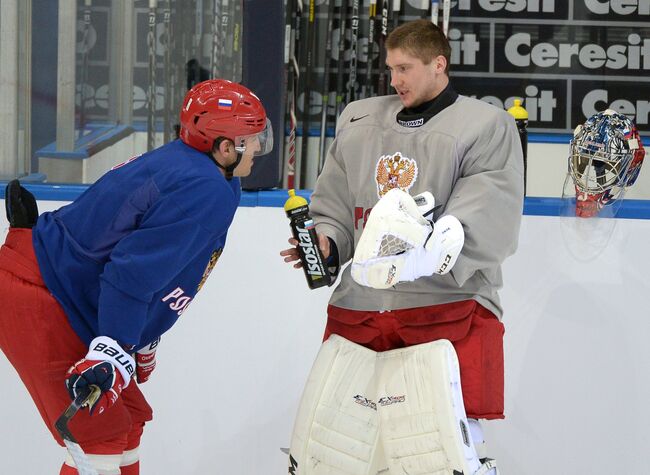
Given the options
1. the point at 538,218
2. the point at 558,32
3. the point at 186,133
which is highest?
the point at 558,32

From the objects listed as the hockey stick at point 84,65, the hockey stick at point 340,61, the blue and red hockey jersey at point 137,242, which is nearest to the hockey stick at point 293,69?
the hockey stick at point 340,61

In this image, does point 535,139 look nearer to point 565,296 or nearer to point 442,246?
point 565,296

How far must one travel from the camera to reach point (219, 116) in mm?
2287

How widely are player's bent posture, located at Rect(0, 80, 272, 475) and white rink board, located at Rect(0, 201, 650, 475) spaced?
62 centimetres

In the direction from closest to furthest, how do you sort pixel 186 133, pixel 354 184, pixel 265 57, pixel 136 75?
pixel 186 133, pixel 354 184, pixel 265 57, pixel 136 75

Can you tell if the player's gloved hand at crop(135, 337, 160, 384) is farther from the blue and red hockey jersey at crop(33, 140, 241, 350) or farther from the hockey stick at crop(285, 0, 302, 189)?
the hockey stick at crop(285, 0, 302, 189)

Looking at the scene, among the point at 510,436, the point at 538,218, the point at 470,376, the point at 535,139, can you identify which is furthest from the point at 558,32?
the point at 470,376

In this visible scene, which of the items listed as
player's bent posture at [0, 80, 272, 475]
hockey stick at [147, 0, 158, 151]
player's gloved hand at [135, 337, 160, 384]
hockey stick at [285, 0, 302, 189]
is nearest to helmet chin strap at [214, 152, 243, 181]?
player's bent posture at [0, 80, 272, 475]

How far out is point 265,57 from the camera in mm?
3092

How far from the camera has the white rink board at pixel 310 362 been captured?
291 cm

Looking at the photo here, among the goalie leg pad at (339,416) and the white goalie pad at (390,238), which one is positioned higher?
the white goalie pad at (390,238)

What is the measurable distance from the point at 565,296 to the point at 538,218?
215 millimetres

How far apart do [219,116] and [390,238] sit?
0.45m

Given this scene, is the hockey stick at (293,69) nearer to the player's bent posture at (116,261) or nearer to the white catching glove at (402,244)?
the player's bent posture at (116,261)
